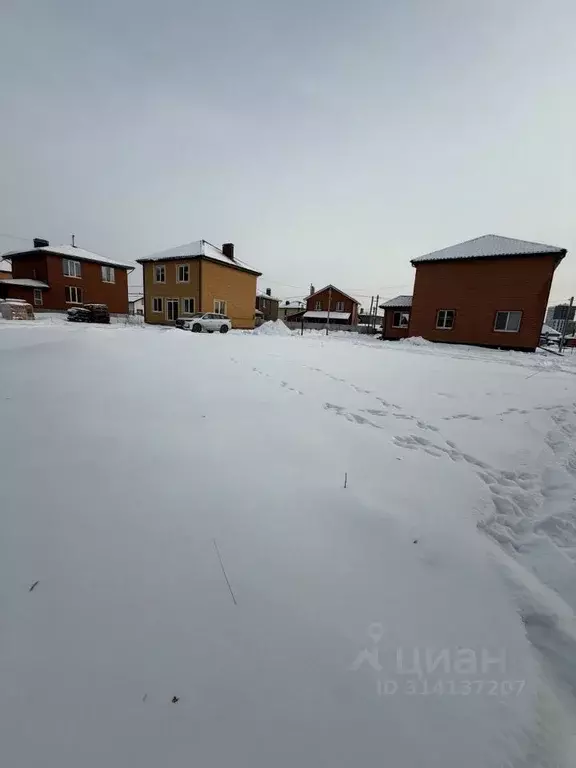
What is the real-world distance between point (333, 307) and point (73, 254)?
30.1m

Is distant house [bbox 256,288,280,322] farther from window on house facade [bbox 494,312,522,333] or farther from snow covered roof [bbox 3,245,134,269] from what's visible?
window on house facade [bbox 494,312,522,333]

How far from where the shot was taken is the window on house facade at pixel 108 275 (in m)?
31.6

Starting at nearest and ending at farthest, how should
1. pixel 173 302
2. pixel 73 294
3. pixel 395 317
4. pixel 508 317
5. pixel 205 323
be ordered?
pixel 205 323 → pixel 508 317 → pixel 173 302 → pixel 395 317 → pixel 73 294

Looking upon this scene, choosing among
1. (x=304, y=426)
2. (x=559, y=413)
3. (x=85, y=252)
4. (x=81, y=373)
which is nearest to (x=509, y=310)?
(x=559, y=413)

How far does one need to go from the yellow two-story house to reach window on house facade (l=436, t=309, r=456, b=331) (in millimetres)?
16330

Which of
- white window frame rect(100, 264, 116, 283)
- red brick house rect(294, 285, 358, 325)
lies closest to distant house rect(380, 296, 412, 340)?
red brick house rect(294, 285, 358, 325)

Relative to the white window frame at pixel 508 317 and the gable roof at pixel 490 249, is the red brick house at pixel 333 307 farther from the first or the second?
the white window frame at pixel 508 317

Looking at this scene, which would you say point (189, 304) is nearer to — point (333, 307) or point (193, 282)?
point (193, 282)

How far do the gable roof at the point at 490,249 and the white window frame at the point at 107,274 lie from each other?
28.0m

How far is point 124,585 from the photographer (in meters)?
1.95

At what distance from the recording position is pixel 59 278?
28578 millimetres

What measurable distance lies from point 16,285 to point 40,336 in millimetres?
24815

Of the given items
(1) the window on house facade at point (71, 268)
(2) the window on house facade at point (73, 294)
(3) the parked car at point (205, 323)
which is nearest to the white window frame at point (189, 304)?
(3) the parked car at point (205, 323)

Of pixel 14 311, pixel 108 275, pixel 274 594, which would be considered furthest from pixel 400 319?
pixel 274 594
